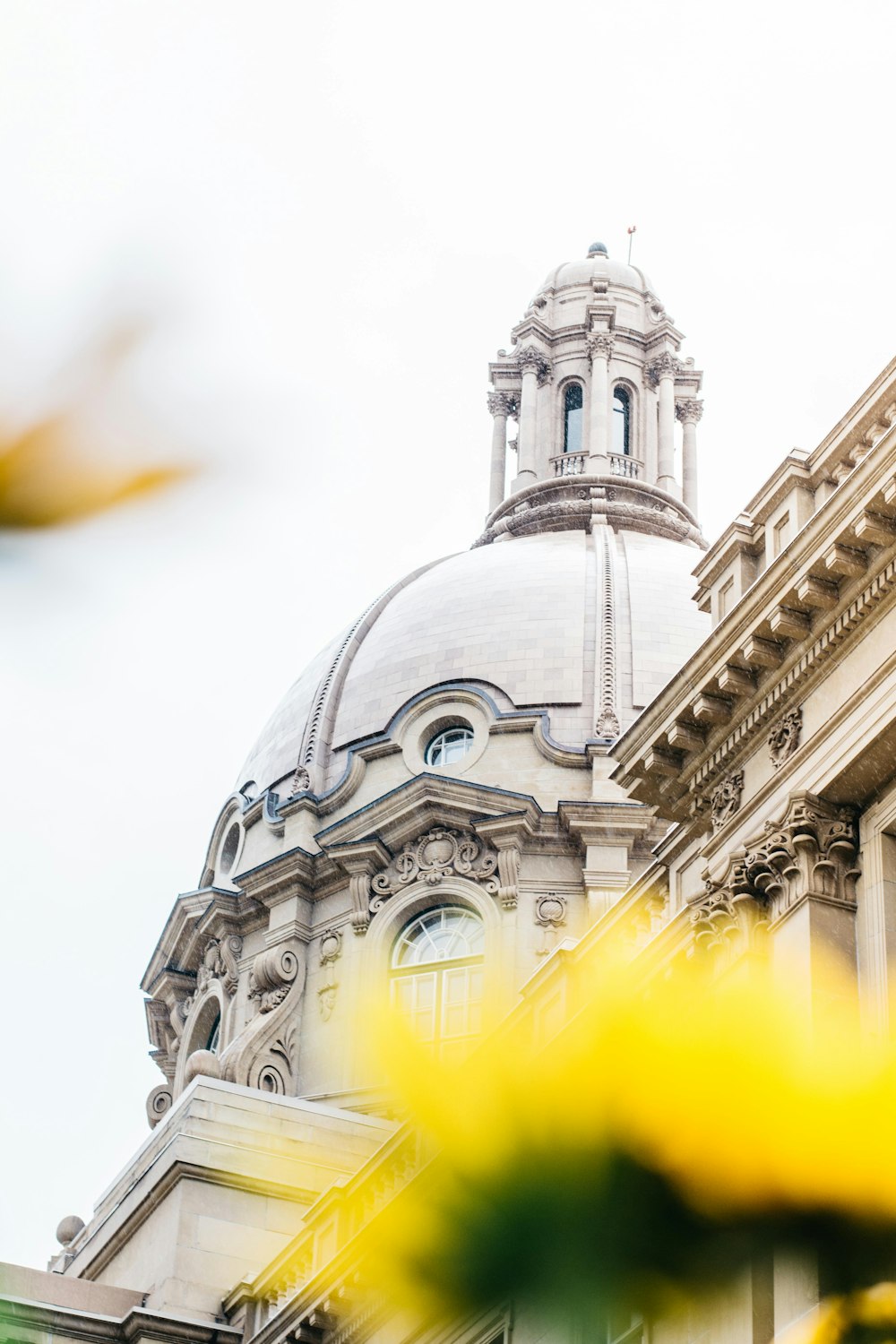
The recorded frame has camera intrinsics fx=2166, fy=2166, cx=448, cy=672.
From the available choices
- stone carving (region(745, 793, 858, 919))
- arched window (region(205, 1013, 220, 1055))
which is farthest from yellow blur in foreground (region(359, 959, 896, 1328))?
arched window (region(205, 1013, 220, 1055))

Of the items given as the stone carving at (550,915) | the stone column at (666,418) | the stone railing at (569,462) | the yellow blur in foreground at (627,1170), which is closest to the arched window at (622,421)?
the stone column at (666,418)

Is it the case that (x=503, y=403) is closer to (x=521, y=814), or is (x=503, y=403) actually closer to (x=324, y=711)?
(x=324, y=711)

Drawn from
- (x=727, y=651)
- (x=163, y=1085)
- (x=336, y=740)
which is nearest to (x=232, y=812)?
(x=336, y=740)

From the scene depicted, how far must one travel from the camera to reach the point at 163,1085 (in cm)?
5094

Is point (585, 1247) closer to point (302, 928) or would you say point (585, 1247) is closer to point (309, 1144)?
point (309, 1144)

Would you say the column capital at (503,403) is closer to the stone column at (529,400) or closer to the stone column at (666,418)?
the stone column at (529,400)

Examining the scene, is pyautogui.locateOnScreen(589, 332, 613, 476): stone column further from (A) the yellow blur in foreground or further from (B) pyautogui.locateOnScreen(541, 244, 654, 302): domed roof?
(A) the yellow blur in foreground

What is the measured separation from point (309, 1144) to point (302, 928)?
573 inches

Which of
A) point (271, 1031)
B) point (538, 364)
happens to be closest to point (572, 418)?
point (538, 364)

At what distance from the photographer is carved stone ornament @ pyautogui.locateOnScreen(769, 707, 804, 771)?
18828 mm

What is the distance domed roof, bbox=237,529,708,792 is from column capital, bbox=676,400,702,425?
40.8ft

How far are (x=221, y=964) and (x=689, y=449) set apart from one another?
2505 centimetres

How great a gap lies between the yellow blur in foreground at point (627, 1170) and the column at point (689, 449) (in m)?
56.4

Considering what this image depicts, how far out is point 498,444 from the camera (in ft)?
221
